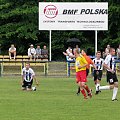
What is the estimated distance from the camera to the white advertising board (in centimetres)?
4369

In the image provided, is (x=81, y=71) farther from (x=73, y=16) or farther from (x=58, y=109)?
(x=73, y=16)

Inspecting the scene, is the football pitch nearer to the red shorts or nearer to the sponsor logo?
the red shorts

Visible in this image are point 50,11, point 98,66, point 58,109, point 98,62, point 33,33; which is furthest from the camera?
point 33,33

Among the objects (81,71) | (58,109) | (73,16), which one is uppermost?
(73,16)

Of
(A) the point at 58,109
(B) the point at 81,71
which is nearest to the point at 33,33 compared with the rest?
(B) the point at 81,71

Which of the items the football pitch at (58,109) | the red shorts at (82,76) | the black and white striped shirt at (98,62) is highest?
the black and white striped shirt at (98,62)

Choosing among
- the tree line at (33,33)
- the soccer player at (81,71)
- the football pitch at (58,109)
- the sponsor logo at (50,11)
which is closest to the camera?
the football pitch at (58,109)

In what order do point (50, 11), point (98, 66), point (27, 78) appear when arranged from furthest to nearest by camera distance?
point (50, 11), point (27, 78), point (98, 66)

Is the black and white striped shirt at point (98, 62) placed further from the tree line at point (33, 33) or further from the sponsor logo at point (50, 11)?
the tree line at point (33, 33)

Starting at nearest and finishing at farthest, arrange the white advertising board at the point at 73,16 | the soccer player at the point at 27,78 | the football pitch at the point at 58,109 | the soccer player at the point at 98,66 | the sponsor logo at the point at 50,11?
the football pitch at the point at 58,109, the soccer player at the point at 98,66, the soccer player at the point at 27,78, the sponsor logo at the point at 50,11, the white advertising board at the point at 73,16

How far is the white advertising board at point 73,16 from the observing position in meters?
43.7

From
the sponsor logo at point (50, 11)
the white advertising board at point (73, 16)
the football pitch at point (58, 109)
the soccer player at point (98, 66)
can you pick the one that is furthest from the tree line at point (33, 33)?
the football pitch at point (58, 109)

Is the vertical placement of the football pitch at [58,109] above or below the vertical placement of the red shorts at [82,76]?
below

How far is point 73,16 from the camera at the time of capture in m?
44.1
